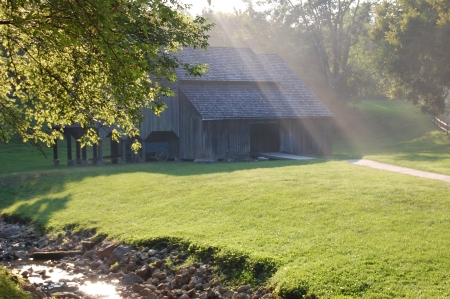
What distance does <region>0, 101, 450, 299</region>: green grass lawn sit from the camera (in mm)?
10602

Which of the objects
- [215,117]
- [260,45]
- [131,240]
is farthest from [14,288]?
[260,45]

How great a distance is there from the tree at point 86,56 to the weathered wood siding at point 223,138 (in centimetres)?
2148

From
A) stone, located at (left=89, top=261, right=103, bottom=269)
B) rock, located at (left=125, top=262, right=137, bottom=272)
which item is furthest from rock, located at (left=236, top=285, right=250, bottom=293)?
stone, located at (left=89, top=261, right=103, bottom=269)

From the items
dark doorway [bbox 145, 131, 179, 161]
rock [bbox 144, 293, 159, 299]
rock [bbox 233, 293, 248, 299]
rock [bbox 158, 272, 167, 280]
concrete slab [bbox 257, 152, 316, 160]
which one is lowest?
rock [bbox 144, 293, 159, 299]

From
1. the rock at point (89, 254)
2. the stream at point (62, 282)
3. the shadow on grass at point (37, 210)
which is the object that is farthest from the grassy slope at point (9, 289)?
the shadow on grass at point (37, 210)

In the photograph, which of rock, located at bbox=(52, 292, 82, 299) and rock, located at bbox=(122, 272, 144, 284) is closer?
rock, located at bbox=(52, 292, 82, 299)

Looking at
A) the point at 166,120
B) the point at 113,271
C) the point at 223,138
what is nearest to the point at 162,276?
the point at 113,271

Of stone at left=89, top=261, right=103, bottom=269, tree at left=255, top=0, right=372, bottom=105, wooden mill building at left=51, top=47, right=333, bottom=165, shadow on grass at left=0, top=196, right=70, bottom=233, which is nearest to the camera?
stone at left=89, top=261, right=103, bottom=269

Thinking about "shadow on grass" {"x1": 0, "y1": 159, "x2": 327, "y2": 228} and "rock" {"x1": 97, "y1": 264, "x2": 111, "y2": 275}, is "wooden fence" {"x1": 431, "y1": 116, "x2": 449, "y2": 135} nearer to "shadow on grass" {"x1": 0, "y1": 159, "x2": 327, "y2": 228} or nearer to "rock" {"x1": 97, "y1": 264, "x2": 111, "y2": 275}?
"shadow on grass" {"x1": 0, "y1": 159, "x2": 327, "y2": 228}

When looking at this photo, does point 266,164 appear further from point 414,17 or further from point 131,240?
point 414,17

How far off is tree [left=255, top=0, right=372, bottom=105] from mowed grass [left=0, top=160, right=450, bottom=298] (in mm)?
38182

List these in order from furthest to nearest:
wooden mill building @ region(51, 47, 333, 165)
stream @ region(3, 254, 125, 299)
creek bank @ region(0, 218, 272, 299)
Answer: wooden mill building @ region(51, 47, 333, 165) → stream @ region(3, 254, 125, 299) → creek bank @ region(0, 218, 272, 299)

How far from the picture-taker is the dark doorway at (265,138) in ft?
124

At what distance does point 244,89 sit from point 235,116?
4.07 meters
